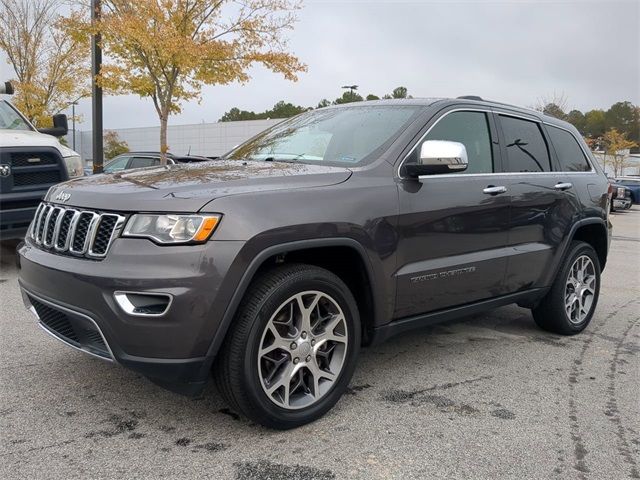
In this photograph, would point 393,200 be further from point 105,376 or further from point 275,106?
point 275,106

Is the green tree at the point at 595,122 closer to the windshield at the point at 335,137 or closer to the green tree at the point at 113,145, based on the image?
the green tree at the point at 113,145

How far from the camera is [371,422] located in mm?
3174

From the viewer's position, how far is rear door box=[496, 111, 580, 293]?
4.28 m

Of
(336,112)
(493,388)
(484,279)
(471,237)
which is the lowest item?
(493,388)

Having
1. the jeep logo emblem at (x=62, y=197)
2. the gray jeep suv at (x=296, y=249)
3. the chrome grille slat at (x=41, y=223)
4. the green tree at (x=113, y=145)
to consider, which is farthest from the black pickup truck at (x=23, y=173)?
the green tree at (x=113, y=145)

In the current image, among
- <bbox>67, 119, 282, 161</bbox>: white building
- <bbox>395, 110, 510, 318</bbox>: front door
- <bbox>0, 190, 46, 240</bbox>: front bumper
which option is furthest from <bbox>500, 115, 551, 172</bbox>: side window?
<bbox>67, 119, 282, 161</bbox>: white building

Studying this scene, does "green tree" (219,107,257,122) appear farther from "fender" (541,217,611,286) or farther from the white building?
"fender" (541,217,611,286)

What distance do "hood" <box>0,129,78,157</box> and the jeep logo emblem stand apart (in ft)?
12.3

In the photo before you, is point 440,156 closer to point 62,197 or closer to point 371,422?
point 371,422

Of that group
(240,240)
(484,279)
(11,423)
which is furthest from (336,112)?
(11,423)

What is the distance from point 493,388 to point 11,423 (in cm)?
279

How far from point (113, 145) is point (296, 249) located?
204ft

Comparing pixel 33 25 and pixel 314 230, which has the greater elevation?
pixel 33 25

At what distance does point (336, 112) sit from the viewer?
4.39 meters
